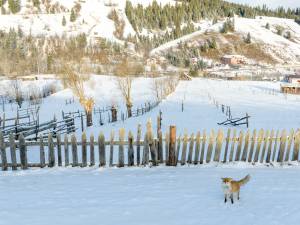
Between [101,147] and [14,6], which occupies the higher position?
[14,6]

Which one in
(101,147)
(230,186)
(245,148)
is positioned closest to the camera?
(230,186)

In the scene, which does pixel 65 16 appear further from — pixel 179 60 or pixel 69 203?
pixel 69 203

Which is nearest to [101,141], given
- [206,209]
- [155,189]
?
[155,189]

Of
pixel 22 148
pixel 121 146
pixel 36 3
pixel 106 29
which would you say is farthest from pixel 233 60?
pixel 22 148

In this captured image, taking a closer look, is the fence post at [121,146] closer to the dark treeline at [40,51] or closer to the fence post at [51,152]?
the fence post at [51,152]

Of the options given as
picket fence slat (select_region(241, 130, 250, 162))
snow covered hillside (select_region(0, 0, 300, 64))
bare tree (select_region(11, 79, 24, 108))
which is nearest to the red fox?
picket fence slat (select_region(241, 130, 250, 162))

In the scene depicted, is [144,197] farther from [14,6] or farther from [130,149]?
[14,6]

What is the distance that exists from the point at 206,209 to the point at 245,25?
199824 millimetres

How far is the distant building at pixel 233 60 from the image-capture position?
476 feet

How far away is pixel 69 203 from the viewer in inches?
274

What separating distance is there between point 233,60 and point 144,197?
146271 millimetres

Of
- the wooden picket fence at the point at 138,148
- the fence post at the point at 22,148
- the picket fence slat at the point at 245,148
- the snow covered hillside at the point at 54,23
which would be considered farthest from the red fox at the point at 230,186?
the snow covered hillside at the point at 54,23

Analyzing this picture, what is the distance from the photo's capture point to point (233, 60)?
146125mm

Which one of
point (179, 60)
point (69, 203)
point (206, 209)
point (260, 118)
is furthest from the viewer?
point (179, 60)
